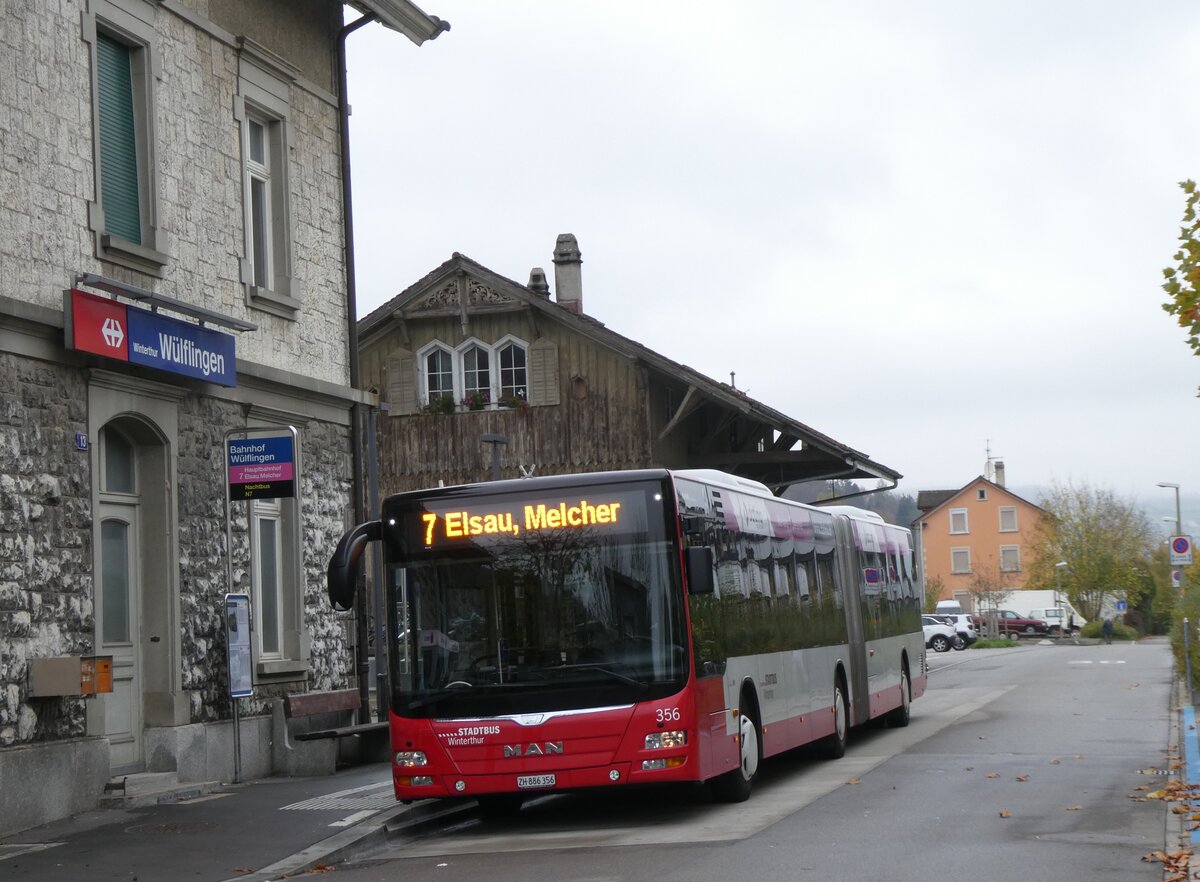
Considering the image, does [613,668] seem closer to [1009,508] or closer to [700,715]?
[700,715]

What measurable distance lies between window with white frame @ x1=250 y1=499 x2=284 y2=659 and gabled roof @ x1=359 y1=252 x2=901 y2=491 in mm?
13107

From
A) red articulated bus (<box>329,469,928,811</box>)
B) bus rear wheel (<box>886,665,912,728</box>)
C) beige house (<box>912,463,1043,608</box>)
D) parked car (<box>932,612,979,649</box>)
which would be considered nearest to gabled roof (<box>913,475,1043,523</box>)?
beige house (<box>912,463,1043,608</box>)

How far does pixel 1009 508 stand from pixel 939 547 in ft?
16.8

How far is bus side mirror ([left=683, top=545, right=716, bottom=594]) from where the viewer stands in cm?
1273

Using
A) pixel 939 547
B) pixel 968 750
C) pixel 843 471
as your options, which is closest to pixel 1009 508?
pixel 939 547

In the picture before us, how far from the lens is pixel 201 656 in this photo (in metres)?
16.6

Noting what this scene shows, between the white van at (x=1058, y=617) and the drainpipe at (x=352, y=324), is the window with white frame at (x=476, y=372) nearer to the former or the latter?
the drainpipe at (x=352, y=324)

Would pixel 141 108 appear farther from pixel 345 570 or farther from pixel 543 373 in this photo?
pixel 543 373

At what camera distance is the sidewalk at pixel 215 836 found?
1116 cm

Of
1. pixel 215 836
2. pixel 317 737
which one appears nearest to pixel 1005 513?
pixel 317 737

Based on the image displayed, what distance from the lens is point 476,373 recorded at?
34.7 meters

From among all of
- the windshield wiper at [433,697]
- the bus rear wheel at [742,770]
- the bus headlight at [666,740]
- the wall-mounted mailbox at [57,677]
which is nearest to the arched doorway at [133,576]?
the wall-mounted mailbox at [57,677]

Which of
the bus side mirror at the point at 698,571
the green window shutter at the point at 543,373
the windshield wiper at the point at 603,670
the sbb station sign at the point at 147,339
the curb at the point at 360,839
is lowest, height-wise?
the curb at the point at 360,839

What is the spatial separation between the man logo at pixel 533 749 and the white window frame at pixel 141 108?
5930mm
